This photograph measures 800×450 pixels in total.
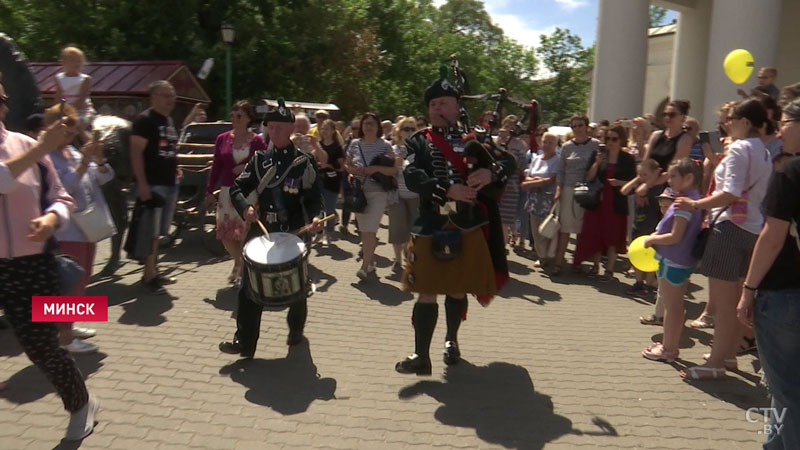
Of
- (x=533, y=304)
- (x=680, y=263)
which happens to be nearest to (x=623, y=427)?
(x=680, y=263)

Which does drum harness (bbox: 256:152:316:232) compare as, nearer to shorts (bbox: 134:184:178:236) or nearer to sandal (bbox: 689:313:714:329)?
shorts (bbox: 134:184:178:236)

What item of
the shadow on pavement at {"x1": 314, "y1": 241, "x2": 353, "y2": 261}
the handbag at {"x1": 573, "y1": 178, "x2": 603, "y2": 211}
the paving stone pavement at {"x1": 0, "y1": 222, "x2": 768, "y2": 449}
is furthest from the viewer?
the shadow on pavement at {"x1": 314, "y1": 241, "x2": 353, "y2": 261}

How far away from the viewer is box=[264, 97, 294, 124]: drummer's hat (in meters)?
4.70

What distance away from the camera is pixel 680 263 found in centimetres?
478

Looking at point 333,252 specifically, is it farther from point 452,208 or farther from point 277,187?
point 452,208

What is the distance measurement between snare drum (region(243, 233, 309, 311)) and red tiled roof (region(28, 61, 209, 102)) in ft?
45.3

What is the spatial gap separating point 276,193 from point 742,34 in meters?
12.4

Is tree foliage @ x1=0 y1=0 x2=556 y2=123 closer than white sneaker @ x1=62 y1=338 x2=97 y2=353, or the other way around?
white sneaker @ x1=62 y1=338 x2=97 y2=353

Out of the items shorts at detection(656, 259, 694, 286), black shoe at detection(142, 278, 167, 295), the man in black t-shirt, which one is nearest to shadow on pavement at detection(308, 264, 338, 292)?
black shoe at detection(142, 278, 167, 295)

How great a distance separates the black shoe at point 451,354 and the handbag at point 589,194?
358 centimetres

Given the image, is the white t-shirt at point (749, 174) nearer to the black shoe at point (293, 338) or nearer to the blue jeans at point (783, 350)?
the blue jeans at point (783, 350)

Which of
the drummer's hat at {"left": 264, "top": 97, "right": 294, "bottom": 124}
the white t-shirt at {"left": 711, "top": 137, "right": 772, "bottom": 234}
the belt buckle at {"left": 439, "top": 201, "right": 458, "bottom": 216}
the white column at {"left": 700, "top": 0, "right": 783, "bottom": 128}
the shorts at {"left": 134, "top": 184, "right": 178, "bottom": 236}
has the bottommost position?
the shorts at {"left": 134, "top": 184, "right": 178, "bottom": 236}

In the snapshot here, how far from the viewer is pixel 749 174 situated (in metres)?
4.21

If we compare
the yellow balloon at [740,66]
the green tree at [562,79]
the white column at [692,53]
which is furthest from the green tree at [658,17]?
the yellow balloon at [740,66]
